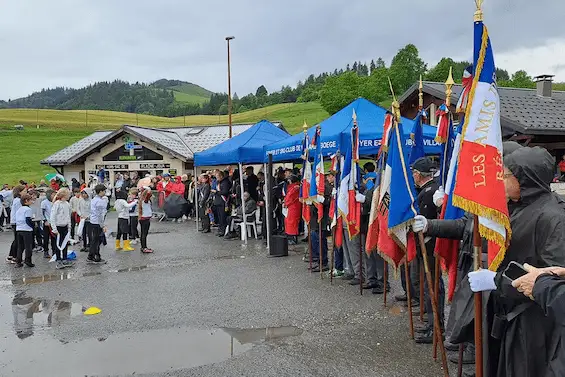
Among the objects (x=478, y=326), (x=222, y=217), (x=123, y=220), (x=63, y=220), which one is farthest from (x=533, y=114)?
(x=478, y=326)

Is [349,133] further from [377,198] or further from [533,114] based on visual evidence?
[533,114]

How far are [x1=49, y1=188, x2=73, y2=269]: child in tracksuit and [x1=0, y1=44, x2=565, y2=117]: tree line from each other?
7.97 m

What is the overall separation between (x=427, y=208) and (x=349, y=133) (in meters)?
4.04

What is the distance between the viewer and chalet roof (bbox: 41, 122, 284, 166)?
108 feet

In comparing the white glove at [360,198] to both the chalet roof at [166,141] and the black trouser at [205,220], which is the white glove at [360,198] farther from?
the chalet roof at [166,141]

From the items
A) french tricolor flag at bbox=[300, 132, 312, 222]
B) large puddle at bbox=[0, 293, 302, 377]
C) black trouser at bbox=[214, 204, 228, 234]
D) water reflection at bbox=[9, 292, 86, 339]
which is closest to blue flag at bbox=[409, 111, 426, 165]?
large puddle at bbox=[0, 293, 302, 377]

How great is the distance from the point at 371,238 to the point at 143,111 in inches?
5318

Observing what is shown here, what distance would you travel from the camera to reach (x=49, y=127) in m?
69.6

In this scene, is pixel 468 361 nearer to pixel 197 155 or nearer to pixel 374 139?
pixel 374 139

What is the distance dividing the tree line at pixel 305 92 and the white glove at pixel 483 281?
2.60m

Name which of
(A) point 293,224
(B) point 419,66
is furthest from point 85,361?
(B) point 419,66

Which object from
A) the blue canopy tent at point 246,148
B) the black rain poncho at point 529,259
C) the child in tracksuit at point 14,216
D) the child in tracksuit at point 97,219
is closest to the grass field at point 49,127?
the blue canopy tent at point 246,148

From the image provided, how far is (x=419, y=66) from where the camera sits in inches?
3000

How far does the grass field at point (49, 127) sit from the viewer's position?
48956 millimetres
